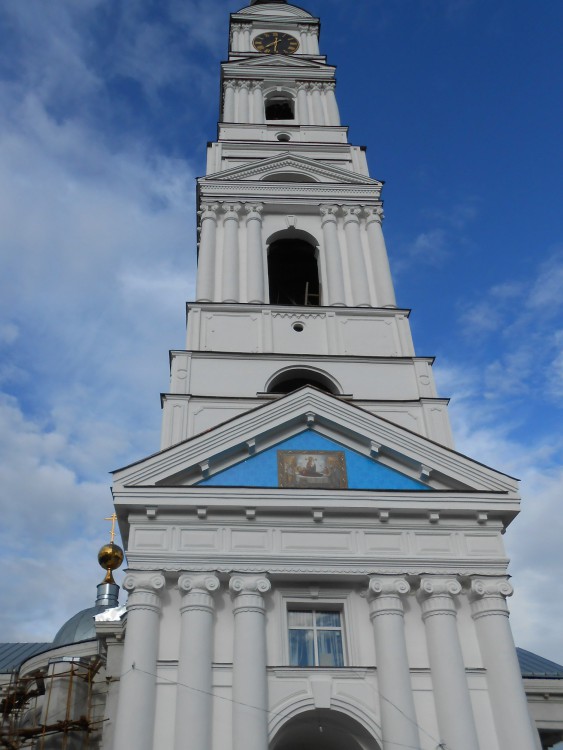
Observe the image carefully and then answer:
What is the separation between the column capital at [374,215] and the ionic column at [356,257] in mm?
242

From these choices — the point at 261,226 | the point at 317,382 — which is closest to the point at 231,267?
the point at 261,226

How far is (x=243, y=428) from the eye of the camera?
48.6 feet

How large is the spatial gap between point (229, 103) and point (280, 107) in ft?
7.03

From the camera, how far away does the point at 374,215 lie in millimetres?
22609

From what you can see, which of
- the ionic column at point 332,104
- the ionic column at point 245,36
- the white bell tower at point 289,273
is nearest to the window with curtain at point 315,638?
the white bell tower at point 289,273

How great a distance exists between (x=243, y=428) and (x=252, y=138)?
13429mm

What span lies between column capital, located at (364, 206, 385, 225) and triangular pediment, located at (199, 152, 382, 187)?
0.90m

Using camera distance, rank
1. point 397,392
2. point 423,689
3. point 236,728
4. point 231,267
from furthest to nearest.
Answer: point 231,267
point 397,392
point 423,689
point 236,728

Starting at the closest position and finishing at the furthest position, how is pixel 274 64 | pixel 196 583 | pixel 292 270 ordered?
pixel 196 583, pixel 292 270, pixel 274 64

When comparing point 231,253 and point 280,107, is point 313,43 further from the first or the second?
point 231,253

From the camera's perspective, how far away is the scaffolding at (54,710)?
563 inches

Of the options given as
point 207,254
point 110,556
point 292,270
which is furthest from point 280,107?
point 110,556

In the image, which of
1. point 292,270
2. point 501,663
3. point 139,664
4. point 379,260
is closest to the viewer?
point 139,664

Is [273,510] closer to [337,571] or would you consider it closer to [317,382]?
[337,571]
